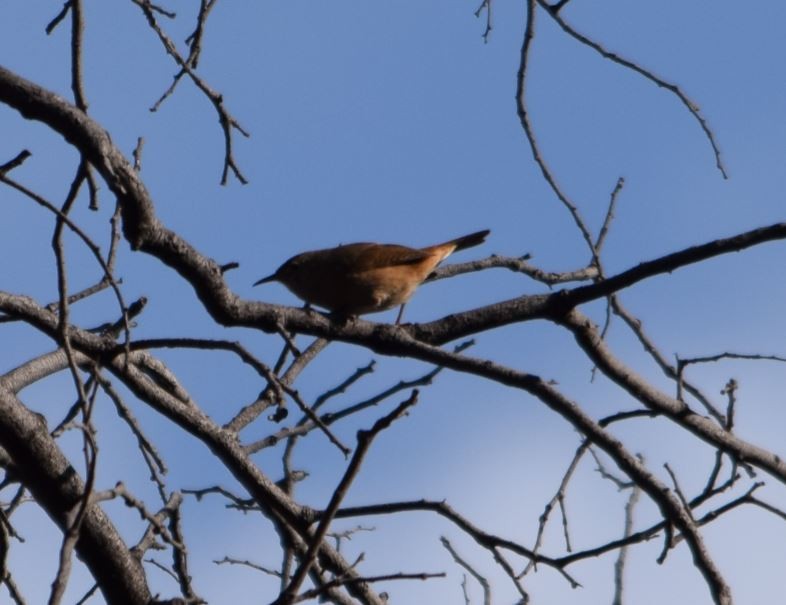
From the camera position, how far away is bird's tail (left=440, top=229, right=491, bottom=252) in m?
7.53

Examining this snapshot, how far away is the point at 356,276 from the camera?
6.52 m

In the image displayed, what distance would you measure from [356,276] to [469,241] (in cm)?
130

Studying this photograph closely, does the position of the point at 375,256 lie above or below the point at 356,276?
above

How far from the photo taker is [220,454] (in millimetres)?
4008

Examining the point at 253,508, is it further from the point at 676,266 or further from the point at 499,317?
the point at 676,266

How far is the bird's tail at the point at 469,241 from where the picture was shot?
753cm

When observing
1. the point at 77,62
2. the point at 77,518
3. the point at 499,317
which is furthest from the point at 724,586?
the point at 77,62

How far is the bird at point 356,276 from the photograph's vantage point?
21.3ft

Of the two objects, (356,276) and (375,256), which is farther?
(375,256)

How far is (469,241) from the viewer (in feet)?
25.0

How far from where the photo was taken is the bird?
6.50 meters

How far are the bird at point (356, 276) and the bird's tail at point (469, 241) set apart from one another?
15.2 inches

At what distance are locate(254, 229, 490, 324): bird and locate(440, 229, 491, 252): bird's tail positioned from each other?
39cm

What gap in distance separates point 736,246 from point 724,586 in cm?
117
